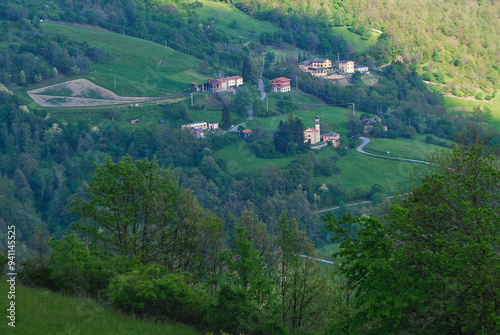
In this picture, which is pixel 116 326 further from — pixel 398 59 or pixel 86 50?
pixel 398 59

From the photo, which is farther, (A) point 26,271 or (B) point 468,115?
(B) point 468,115

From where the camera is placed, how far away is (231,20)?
92.9 meters

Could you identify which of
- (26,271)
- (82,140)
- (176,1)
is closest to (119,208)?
(26,271)

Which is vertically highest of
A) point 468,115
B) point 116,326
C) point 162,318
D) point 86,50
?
point 116,326

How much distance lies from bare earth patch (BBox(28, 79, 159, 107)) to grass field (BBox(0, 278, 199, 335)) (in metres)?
52.1

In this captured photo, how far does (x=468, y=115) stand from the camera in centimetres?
7219

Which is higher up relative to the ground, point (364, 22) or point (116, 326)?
point (116, 326)

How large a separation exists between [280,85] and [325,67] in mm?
12611

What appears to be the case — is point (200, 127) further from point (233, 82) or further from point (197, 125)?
point (233, 82)

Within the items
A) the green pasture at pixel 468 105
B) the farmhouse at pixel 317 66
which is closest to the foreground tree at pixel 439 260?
the green pasture at pixel 468 105

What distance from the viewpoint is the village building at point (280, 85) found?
7006 cm

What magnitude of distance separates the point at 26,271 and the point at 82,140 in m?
42.9

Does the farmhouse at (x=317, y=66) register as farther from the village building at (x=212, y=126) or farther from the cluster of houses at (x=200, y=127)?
the cluster of houses at (x=200, y=127)

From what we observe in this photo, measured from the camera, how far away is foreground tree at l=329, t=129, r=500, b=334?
25.0 feet
